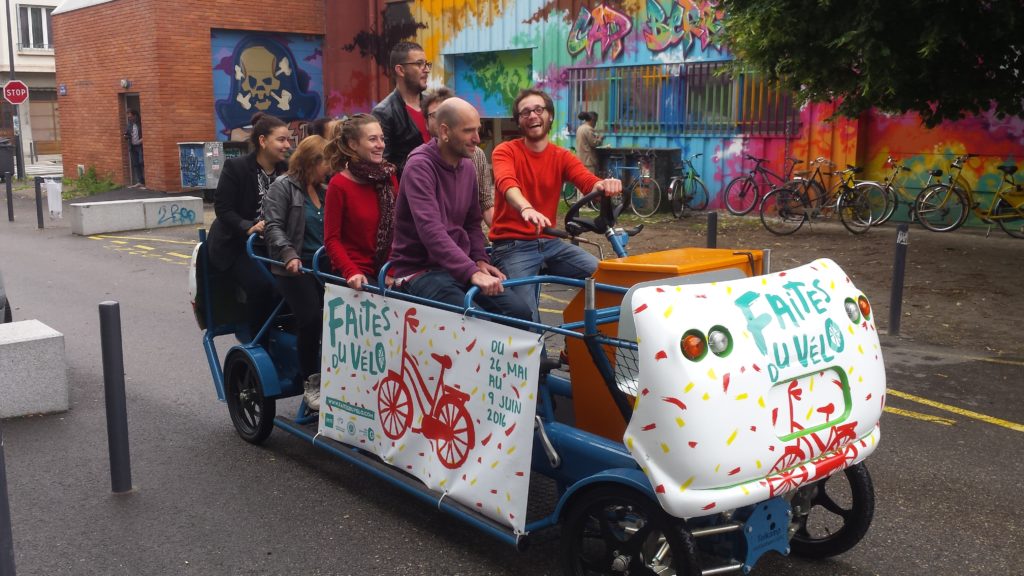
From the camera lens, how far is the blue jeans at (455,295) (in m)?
4.40

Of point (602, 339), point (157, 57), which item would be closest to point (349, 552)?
point (602, 339)

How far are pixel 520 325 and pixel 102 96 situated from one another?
84.2ft

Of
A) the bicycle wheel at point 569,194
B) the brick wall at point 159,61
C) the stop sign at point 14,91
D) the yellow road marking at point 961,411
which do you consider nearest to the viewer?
the yellow road marking at point 961,411

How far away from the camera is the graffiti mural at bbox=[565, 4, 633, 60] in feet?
63.8

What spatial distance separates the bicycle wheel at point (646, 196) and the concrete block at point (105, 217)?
919 cm

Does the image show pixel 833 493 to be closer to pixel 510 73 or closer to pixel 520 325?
pixel 520 325

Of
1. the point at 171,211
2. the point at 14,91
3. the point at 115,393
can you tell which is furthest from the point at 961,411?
the point at 14,91

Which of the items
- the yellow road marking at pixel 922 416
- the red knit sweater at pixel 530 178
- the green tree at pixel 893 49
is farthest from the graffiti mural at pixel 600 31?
the red knit sweater at pixel 530 178

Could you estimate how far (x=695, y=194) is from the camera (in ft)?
59.9

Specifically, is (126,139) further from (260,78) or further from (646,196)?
(646,196)

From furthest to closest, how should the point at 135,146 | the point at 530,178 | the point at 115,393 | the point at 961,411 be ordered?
1. the point at 135,146
2. the point at 961,411
3. the point at 530,178
4. the point at 115,393

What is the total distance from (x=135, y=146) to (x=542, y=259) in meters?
22.9

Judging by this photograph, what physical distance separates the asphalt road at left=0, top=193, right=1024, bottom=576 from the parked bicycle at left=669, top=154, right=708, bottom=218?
992cm

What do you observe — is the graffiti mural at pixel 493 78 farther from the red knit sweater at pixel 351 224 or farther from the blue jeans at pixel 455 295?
the blue jeans at pixel 455 295
